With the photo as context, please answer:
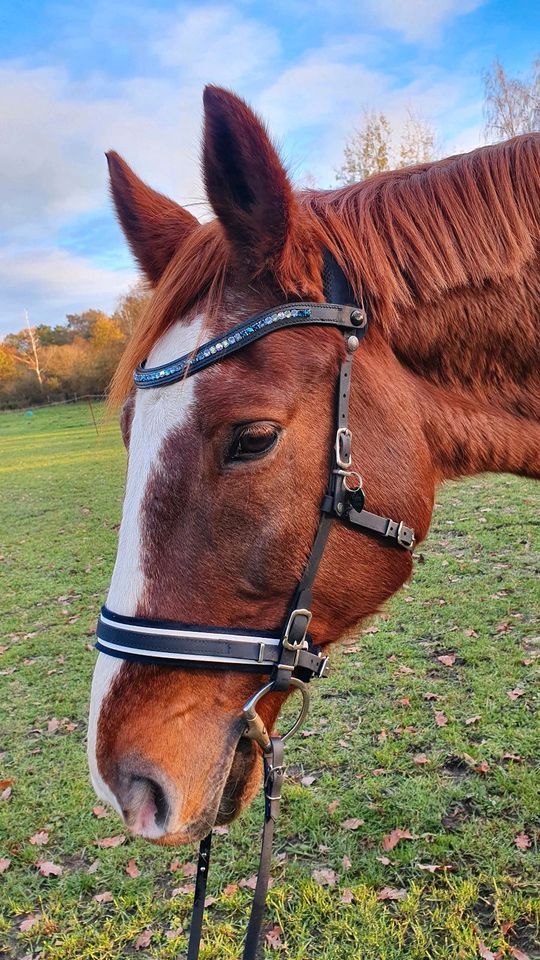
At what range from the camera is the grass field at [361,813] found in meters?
2.87

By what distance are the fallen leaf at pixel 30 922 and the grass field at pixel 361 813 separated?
0.04 feet

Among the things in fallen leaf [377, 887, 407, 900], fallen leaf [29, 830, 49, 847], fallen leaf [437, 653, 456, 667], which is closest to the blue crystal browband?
fallen leaf [377, 887, 407, 900]

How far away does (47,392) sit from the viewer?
54.7m

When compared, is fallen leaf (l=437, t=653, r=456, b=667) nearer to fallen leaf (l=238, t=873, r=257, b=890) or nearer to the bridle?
fallen leaf (l=238, t=873, r=257, b=890)

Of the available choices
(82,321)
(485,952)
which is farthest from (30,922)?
(82,321)

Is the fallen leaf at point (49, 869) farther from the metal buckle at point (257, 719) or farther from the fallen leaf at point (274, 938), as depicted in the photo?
the metal buckle at point (257, 719)

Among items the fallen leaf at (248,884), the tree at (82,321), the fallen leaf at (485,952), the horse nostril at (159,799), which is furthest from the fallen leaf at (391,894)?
the tree at (82,321)

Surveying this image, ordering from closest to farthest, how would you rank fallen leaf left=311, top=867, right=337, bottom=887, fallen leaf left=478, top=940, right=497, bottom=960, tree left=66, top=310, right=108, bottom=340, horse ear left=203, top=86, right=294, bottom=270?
horse ear left=203, top=86, right=294, bottom=270 < fallen leaf left=478, top=940, right=497, bottom=960 < fallen leaf left=311, top=867, right=337, bottom=887 < tree left=66, top=310, right=108, bottom=340

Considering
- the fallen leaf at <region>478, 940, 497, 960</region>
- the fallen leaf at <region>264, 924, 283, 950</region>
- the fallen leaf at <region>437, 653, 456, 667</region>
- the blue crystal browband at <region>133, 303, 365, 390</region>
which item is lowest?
the fallen leaf at <region>437, 653, 456, 667</region>

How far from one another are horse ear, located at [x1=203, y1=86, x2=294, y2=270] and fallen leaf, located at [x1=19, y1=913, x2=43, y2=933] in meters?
3.64

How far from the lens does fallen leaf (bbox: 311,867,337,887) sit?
3089 millimetres

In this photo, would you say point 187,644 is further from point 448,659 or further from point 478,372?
point 448,659

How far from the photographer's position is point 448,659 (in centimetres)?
521

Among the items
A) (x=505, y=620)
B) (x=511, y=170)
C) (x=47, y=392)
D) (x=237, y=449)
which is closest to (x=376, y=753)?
(x=505, y=620)
